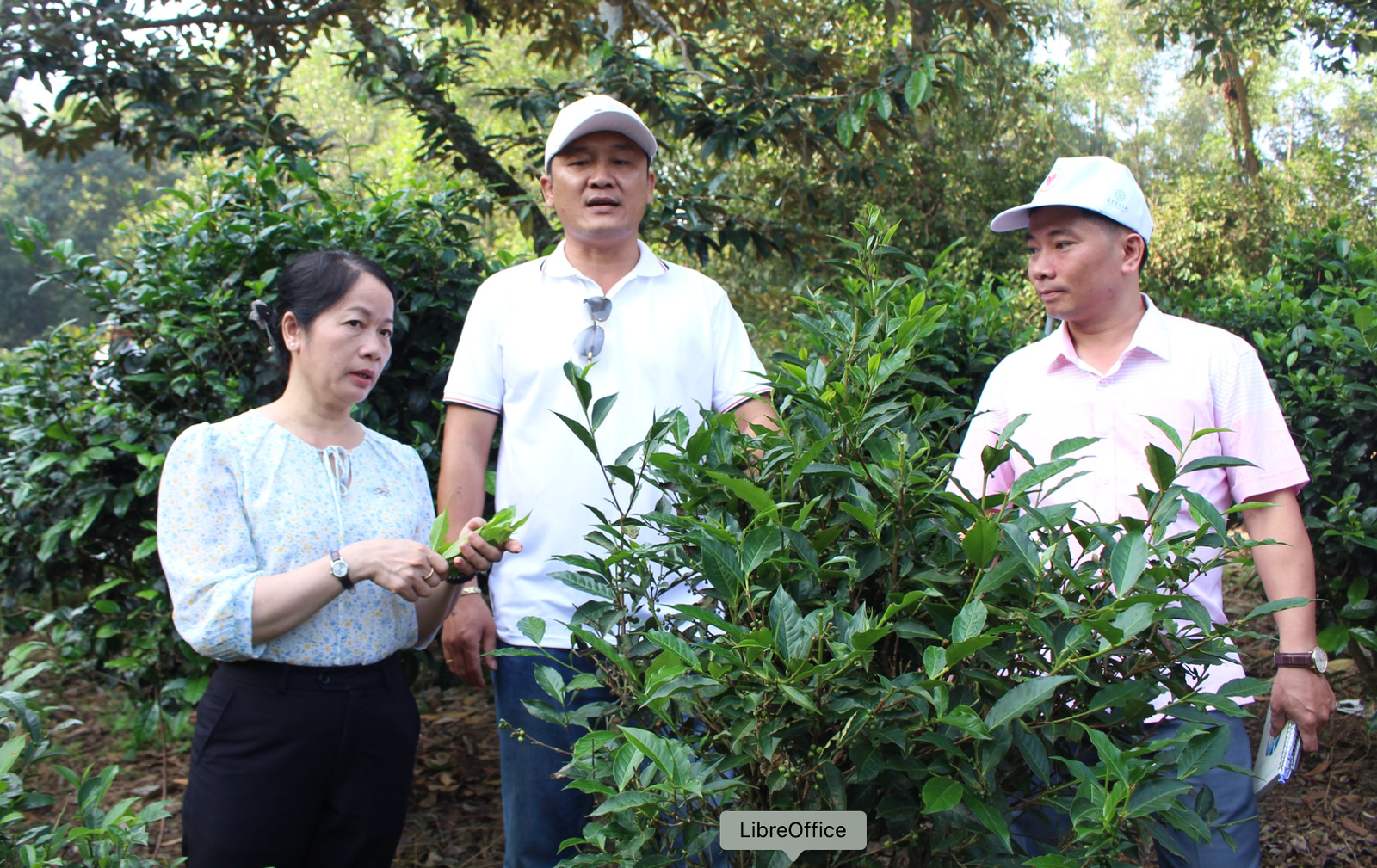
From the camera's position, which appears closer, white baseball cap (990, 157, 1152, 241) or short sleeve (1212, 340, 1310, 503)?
short sleeve (1212, 340, 1310, 503)

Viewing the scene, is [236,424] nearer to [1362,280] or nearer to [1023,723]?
[1023,723]

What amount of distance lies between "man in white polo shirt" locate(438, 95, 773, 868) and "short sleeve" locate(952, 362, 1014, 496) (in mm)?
556

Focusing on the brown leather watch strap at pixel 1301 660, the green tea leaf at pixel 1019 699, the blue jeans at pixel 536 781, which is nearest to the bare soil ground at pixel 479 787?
the blue jeans at pixel 536 781

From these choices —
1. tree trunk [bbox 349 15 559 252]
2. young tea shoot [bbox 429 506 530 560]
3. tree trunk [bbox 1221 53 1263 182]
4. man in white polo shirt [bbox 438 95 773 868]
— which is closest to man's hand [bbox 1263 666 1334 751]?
man in white polo shirt [bbox 438 95 773 868]

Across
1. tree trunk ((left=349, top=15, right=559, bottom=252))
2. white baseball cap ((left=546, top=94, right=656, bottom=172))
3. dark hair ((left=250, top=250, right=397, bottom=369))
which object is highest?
tree trunk ((left=349, top=15, right=559, bottom=252))

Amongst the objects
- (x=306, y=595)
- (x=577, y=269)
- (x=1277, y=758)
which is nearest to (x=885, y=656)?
(x=1277, y=758)

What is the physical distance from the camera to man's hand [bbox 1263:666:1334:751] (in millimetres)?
2287

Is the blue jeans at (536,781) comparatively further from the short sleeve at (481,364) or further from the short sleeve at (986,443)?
the short sleeve at (986,443)

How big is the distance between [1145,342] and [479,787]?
135 inches

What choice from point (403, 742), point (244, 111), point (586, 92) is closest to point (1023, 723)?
point (403, 742)

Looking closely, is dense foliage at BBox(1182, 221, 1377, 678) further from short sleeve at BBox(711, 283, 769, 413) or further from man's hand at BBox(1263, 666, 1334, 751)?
short sleeve at BBox(711, 283, 769, 413)

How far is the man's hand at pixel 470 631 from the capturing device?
2637 millimetres

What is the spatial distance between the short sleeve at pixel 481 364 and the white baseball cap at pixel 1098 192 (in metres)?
1.34

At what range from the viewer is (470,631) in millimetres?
2635
